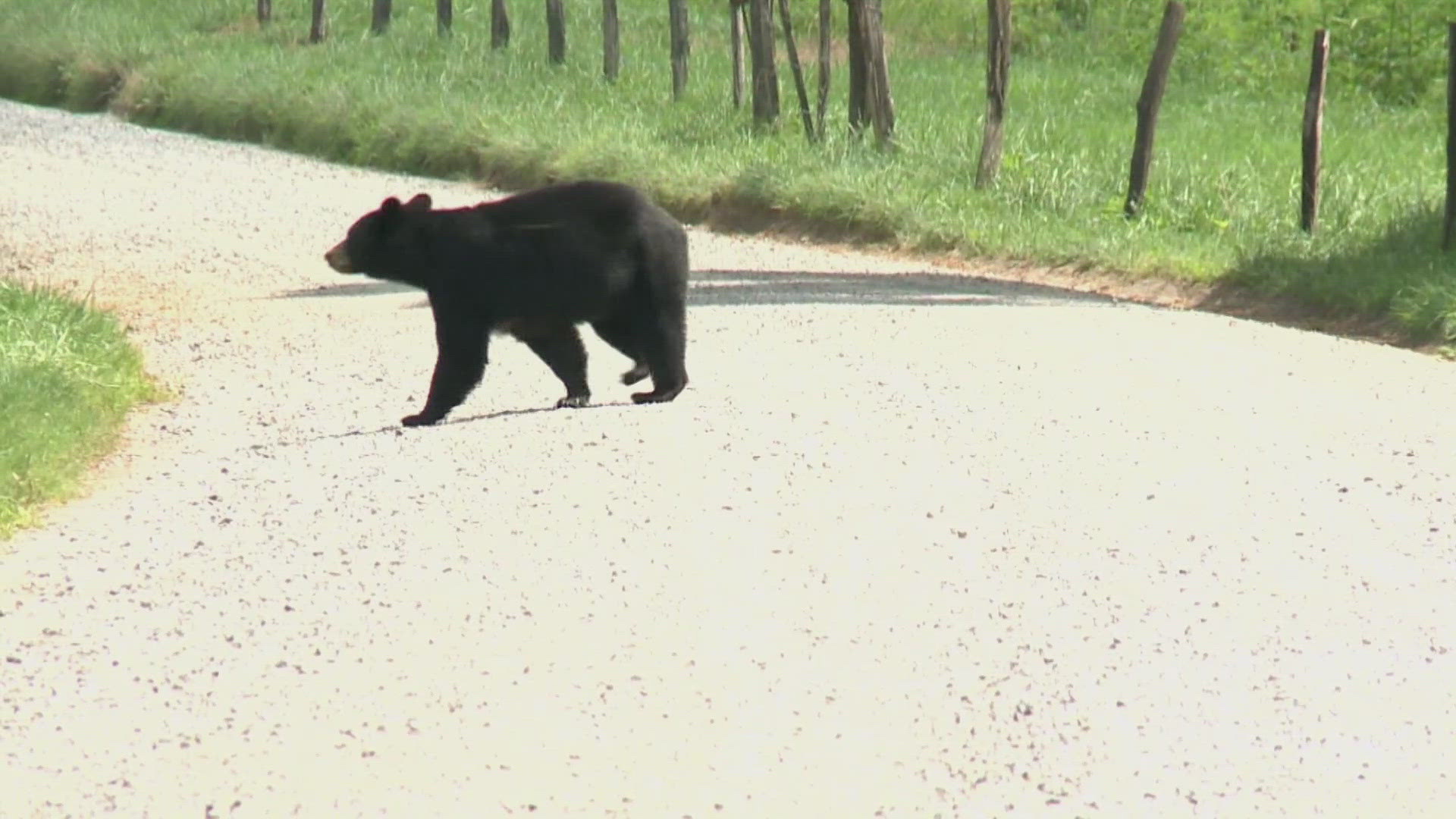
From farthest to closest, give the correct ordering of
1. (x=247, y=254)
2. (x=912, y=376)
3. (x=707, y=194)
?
(x=707, y=194) < (x=247, y=254) < (x=912, y=376)

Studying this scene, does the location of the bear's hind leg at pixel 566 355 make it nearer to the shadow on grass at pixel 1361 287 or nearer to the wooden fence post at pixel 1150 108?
the shadow on grass at pixel 1361 287

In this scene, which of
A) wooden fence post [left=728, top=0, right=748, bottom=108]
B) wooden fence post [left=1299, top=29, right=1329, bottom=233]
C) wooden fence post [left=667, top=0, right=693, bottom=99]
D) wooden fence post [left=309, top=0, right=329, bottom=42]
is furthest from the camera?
wooden fence post [left=309, top=0, right=329, bottom=42]

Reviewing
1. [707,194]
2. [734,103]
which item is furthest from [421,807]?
[734,103]

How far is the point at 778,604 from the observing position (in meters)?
7.04

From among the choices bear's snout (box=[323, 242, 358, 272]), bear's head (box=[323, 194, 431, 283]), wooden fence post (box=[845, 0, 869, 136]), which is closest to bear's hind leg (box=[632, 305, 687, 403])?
bear's head (box=[323, 194, 431, 283])

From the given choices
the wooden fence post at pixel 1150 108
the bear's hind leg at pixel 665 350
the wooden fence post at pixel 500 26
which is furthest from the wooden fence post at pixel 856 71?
the bear's hind leg at pixel 665 350

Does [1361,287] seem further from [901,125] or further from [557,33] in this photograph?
[557,33]

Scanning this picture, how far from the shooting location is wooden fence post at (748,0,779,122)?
21531 millimetres

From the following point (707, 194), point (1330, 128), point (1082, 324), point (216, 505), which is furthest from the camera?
point (1330, 128)

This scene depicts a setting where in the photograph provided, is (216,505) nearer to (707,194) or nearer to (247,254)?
(247,254)

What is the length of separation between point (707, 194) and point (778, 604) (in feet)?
41.4

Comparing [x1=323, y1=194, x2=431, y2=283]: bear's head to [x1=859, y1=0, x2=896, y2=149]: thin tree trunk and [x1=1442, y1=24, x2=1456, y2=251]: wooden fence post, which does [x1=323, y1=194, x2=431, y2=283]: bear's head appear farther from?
[x1=859, y1=0, x2=896, y2=149]: thin tree trunk

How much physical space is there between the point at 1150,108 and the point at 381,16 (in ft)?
53.5

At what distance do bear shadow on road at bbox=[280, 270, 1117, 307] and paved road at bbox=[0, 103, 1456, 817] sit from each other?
1.63 metres
